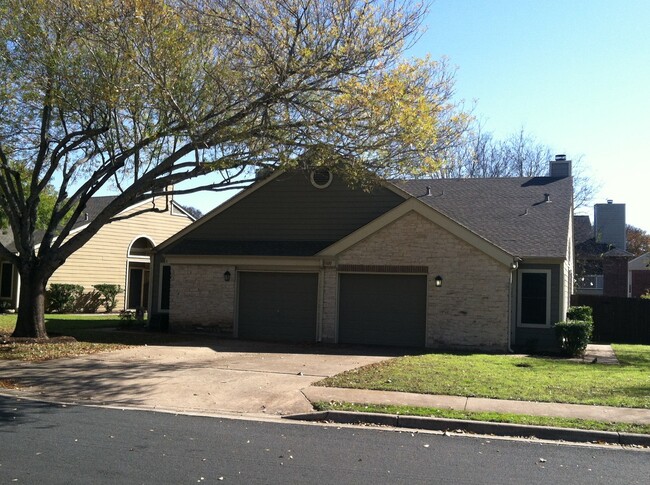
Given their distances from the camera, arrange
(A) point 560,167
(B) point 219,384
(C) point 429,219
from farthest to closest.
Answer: (A) point 560,167, (C) point 429,219, (B) point 219,384

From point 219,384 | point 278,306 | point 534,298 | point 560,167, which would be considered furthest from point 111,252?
point 219,384

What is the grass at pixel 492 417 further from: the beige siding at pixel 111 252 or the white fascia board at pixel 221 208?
the beige siding at pixel 111 252

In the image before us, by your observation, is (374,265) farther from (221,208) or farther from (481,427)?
(481,427)

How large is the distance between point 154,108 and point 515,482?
1092cm

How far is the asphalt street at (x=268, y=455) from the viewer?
6.32m

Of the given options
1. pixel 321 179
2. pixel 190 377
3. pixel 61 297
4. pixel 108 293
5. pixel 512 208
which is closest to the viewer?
pixel 190 377

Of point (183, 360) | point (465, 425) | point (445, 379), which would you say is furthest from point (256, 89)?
point (465, 425)

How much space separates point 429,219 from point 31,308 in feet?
35.1

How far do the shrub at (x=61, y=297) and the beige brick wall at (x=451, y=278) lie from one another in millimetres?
15980

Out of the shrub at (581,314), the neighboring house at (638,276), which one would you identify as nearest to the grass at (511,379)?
the shrub at (581,314)

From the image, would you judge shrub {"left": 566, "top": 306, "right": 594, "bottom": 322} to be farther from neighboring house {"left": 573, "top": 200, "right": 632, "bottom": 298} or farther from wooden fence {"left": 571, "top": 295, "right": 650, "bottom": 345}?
neighboring house {"left": 573, "top": 200, "right": 632, "bottom": 298}

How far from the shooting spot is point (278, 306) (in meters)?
19.8

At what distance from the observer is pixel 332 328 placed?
18.8 metres

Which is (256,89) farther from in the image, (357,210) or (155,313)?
(155,313)
